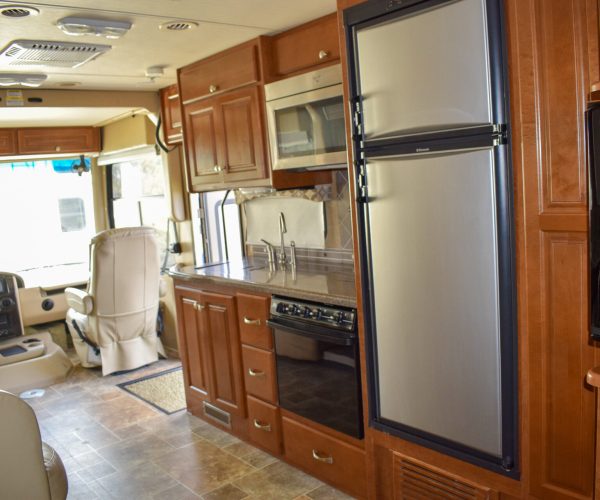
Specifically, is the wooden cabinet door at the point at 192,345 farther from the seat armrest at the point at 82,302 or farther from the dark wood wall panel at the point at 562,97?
the dark wood wall panel at the point at 562,97

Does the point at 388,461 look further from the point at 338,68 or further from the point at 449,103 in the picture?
the point at 338,68

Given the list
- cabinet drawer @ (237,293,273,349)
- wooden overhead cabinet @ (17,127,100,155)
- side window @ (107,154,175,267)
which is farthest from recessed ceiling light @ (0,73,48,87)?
cabinet drawer @ (237,293,273,349)

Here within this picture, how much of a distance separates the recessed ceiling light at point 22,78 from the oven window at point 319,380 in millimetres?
2348

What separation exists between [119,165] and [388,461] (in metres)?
4.71

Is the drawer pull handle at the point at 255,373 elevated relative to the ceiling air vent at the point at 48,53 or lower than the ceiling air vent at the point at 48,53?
lower

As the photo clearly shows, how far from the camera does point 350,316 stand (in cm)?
254

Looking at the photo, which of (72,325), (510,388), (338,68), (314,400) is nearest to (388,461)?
(314,400)

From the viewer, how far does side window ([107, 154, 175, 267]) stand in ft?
18.1

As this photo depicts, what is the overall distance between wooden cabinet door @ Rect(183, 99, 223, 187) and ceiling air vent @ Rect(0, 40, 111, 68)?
70 centimetres

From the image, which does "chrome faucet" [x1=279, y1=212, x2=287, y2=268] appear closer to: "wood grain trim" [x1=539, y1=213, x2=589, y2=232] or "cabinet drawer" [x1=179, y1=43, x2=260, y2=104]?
"cabinet drawer" [x1=179, y1=43, x2=260, y2=104]

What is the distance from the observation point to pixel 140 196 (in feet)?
19.3

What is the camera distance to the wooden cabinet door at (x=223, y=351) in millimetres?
3328

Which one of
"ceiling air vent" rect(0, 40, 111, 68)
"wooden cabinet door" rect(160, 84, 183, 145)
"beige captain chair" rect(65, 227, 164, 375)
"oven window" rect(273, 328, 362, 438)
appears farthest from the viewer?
"beige captain chair" rect(65, 227, 164, 375)

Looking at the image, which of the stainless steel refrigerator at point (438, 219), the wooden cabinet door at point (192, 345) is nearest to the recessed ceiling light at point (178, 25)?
the stainless steel refrigerator at point (438, 219)
